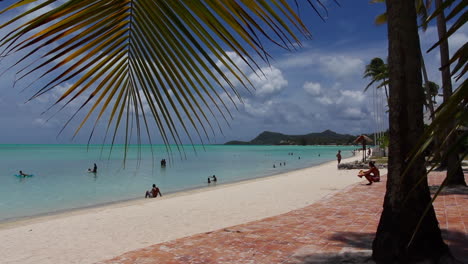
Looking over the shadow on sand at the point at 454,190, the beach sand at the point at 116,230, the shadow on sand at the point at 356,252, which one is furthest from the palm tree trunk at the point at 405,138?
the shadow on sand at the point at 454,190

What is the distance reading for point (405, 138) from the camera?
4.12 meters

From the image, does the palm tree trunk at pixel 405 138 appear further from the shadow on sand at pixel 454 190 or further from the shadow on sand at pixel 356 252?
the shadow on sand at pixel 454 190

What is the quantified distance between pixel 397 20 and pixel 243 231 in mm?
Answer: 4572

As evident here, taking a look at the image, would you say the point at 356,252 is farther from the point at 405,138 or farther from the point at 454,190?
the point at 454,190

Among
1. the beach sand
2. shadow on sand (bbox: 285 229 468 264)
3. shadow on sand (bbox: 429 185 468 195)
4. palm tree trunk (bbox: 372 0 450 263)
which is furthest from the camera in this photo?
shadow on sand (bbox: 429 185 468 195)

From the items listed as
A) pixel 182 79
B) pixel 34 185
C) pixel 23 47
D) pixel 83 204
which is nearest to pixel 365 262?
pixel 182 79

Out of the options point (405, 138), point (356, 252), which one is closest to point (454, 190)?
point (356, 252)

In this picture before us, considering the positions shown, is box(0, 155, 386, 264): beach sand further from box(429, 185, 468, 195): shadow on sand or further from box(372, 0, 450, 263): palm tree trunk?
box(372, 0, 450, 263): palm tree trunk

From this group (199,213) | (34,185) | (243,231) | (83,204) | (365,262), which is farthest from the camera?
(34,185)

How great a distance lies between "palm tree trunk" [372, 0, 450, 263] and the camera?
409cm

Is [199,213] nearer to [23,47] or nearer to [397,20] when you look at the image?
[397,20]

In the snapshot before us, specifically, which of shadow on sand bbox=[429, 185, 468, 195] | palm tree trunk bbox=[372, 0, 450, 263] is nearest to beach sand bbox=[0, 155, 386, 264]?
shadow on sand bbox=[429, 185, 468, 195]

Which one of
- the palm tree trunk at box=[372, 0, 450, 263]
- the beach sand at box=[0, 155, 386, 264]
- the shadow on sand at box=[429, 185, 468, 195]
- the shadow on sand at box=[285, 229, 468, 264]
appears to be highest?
the palm tree trunk at box=[372, 0, 450, 263]

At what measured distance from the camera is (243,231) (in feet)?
22.9
